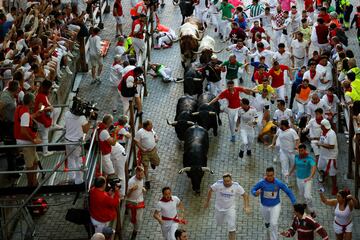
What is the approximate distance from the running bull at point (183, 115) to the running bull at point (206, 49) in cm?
283

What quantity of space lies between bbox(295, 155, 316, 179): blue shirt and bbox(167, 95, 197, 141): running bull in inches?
184

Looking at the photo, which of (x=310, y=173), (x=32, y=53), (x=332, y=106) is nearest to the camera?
(x=310, y=173)

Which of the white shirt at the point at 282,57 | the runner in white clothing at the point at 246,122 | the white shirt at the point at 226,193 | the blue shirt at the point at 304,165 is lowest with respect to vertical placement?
the white shirt at the point at 226,193

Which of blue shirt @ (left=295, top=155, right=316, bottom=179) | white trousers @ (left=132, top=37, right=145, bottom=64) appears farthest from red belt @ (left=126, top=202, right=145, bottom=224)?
white trousers @ (left=132, top=37, right=145, bottom=64)

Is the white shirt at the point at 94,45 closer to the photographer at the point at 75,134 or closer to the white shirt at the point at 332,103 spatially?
the white shirt at the point at 332,103

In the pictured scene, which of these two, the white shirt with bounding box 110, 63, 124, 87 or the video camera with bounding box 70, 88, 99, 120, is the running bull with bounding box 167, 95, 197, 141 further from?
the video camera with bounding box 70, 88, 99, 120

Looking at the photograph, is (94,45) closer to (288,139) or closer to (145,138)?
(145,138)

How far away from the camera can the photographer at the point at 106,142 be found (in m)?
18.6

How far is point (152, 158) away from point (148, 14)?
35.4 ft

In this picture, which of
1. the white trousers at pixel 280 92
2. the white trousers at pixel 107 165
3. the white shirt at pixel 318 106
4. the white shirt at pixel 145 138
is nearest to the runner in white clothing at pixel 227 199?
the white trousers at pixel 107 165

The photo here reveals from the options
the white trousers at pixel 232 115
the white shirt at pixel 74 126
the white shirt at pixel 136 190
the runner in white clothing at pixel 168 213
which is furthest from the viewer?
the white trousers at pixel 232 115

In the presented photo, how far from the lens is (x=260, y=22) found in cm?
3114

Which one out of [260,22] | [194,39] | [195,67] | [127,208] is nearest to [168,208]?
[127,208]

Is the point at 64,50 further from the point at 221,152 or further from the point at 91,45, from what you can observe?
the point at 221,152
